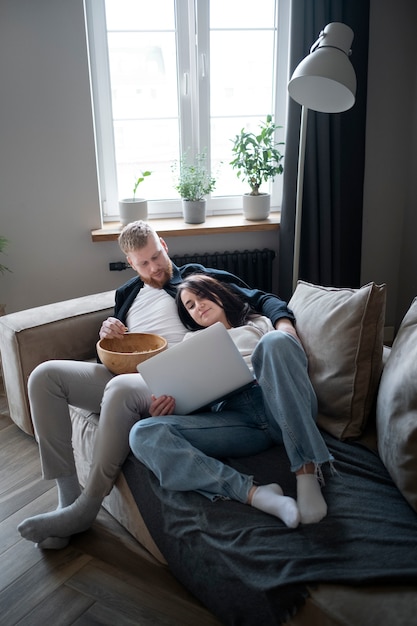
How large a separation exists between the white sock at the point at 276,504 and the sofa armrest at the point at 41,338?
1.05 m

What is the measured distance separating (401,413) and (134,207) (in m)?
1.79

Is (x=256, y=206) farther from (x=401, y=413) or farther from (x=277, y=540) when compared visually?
(x=277, y=540)

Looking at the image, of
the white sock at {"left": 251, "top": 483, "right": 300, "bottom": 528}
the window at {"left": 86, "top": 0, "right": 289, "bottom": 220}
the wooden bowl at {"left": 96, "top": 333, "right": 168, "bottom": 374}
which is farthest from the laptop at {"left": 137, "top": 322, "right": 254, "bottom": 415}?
the window at {"left": 86, "top": 0, "right": 289, "bottom": 220}

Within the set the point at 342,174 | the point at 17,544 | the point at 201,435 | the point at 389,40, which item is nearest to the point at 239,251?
the point at 342,174

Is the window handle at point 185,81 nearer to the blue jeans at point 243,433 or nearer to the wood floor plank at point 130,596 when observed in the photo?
the blue jeans at point 243,433

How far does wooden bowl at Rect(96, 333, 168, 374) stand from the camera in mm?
1735

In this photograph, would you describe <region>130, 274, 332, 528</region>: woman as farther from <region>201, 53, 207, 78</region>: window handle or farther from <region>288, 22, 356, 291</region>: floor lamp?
<region>201, 53, 207, 78</region>: window handle

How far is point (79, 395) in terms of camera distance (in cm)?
174

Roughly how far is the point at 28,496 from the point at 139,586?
60cm

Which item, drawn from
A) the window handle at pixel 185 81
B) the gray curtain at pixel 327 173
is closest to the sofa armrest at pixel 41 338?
the gray curtain at pixel 327 173

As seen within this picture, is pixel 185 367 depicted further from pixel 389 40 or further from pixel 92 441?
pixel 389 40

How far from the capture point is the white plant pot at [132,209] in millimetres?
2684

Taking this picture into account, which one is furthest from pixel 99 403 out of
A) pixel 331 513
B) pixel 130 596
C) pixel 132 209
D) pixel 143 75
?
pixel 143 75

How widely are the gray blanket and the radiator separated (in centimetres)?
150
